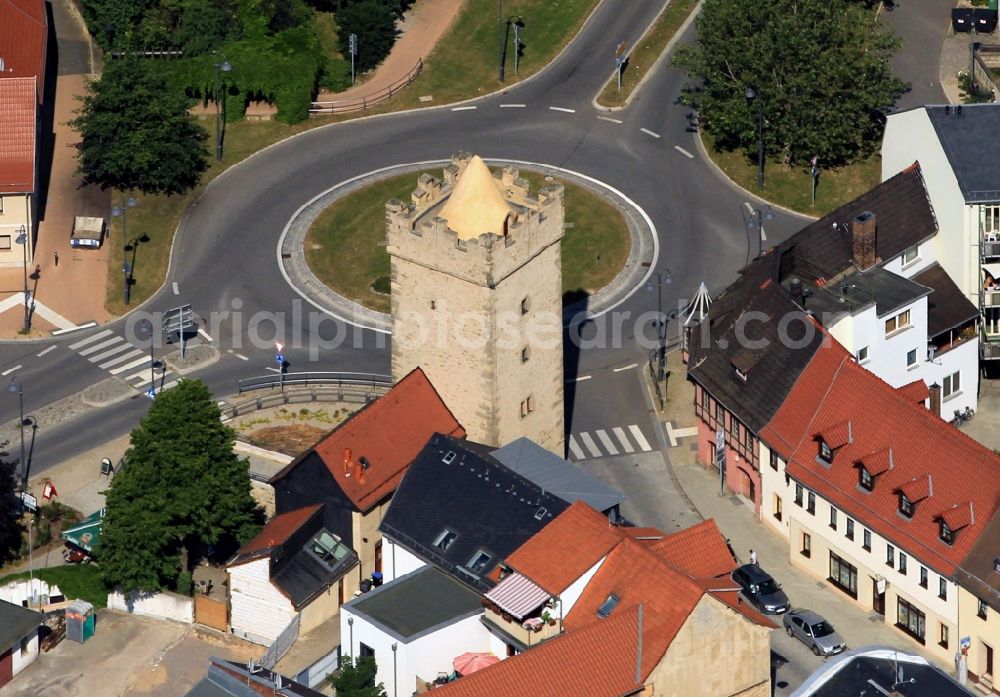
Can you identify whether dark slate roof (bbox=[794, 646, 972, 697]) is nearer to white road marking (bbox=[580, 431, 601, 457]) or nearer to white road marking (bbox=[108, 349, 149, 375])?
white road marking (bbox=[580, 431, 601, 457])

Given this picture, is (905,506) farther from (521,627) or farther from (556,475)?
(521,627)

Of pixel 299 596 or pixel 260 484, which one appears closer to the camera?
pixel 299 596

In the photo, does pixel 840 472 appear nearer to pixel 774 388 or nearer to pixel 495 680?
pixel 774 388

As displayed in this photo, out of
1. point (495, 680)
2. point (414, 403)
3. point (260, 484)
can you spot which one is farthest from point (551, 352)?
point (495, 680)

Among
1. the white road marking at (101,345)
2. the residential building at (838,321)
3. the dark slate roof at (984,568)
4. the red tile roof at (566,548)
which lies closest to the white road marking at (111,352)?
the white road marking at (101,345)

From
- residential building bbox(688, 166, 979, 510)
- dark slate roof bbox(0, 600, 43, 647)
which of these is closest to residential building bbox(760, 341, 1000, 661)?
residential building bbox(688, 166, 979, 510)

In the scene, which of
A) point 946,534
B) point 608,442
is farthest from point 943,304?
point 946,534
